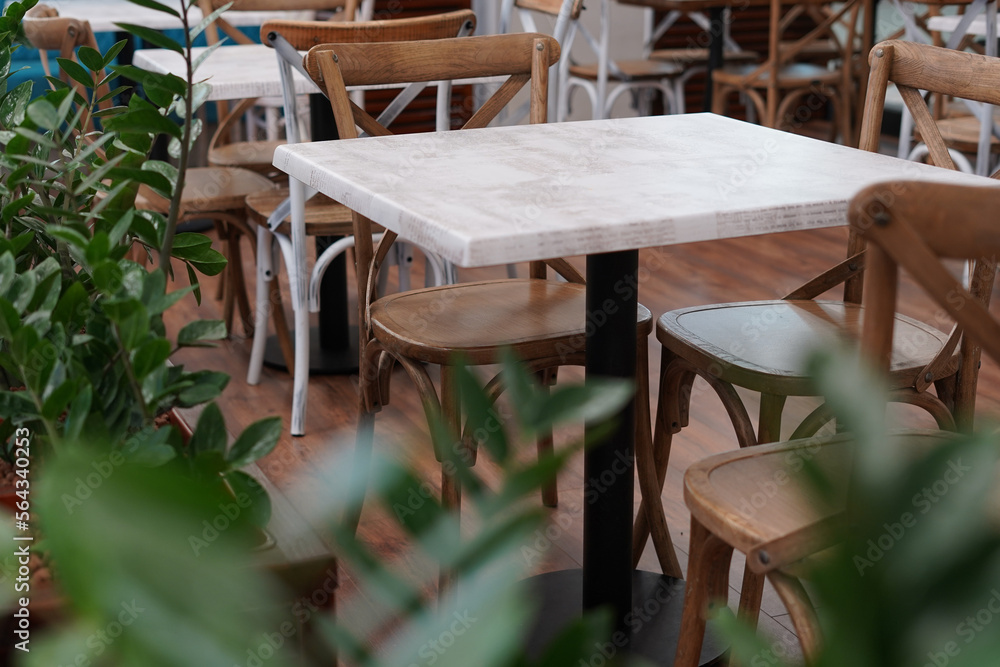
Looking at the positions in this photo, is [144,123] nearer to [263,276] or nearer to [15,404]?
[15,404]

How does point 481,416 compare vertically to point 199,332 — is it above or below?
above

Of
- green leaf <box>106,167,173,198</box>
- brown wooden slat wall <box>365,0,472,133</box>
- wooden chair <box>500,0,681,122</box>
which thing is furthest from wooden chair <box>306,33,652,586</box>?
brown wooden slat wall <box>365,0,472,133</box>

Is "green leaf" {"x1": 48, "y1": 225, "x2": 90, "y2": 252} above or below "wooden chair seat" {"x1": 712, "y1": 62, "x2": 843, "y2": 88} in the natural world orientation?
above

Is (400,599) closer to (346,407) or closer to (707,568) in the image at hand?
(707,568)

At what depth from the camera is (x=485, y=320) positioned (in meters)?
1.67

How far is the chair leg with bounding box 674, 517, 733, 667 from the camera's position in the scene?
3.70ft

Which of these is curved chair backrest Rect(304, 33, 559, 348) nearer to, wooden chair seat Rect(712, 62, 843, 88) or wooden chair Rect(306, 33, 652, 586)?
wooden chair Rect(306, 33, 652, 586)

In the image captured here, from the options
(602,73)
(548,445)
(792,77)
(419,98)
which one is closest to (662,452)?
(548,445)

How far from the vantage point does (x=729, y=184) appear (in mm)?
1271

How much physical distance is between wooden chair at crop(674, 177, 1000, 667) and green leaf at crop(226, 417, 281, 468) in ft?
0.98

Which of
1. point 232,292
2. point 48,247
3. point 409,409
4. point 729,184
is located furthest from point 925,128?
point 232,292

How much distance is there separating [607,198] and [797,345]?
14.5 inches

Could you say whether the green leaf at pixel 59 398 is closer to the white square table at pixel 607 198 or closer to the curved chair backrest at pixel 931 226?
the white square table at pixel 607 198

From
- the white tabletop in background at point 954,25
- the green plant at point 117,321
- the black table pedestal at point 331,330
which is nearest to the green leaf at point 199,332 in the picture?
the green plant at point 117,321
